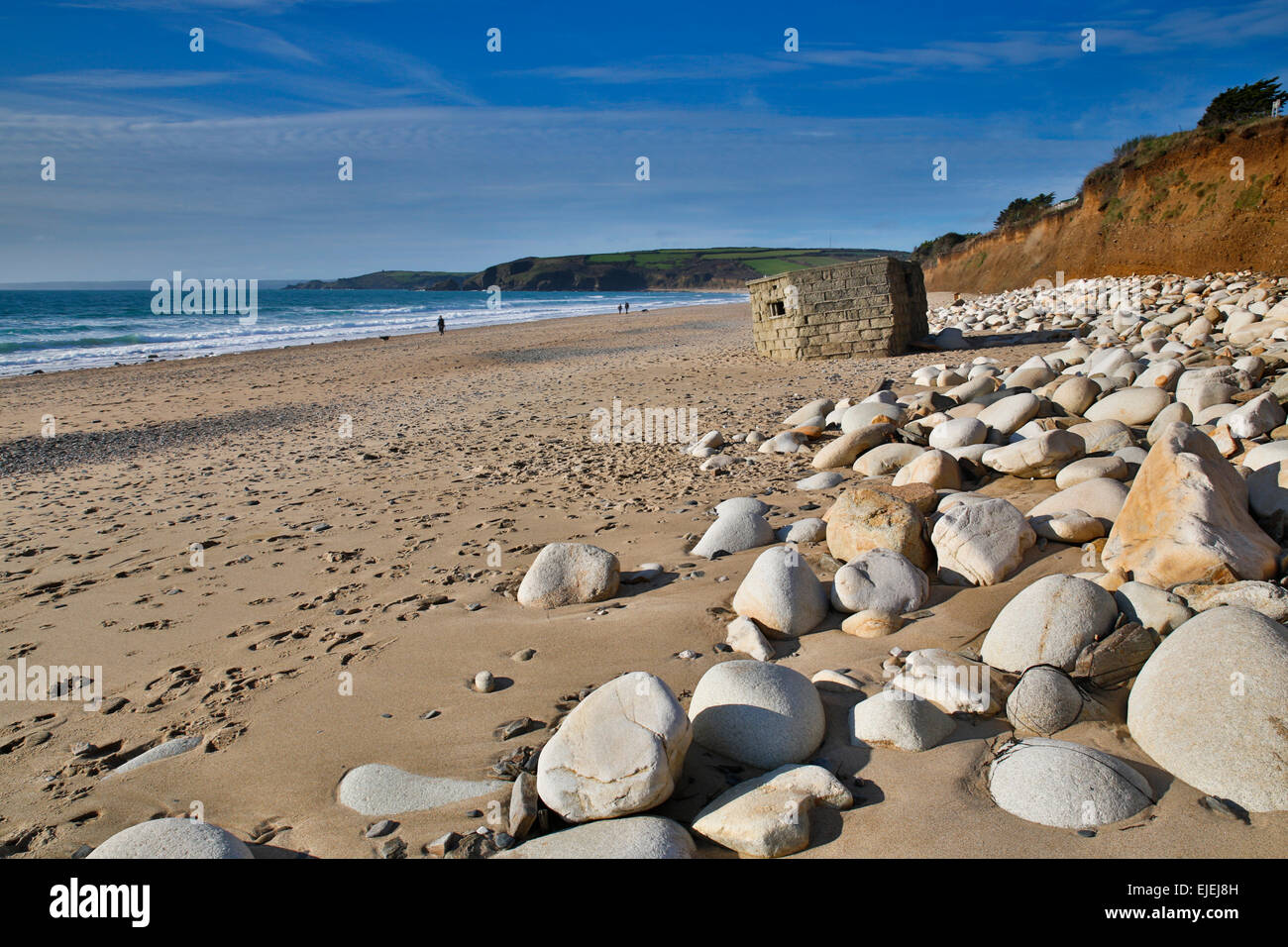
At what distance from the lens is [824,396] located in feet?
33.9

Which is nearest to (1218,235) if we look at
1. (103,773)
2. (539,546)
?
(539,546)

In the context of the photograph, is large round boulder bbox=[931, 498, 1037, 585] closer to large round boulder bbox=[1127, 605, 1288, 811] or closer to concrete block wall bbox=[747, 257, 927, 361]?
large round boulder bbox=[1127, 605, 1288, 811]

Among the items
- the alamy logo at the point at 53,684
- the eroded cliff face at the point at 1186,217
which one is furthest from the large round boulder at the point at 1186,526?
the eroded cliff face at the point at 1186,217

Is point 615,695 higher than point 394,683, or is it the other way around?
point 615,695

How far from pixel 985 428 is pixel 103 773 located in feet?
19.5

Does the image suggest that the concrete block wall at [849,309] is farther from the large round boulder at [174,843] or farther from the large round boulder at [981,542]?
the large round boulder at [174,843]

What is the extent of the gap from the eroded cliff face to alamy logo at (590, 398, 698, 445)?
14.8m

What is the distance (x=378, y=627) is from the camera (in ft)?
13.1
